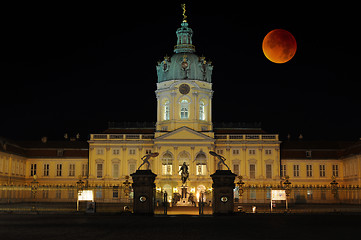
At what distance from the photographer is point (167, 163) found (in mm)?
82625

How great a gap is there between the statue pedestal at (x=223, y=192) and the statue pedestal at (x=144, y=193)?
14.1 feet

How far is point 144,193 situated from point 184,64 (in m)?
49.9

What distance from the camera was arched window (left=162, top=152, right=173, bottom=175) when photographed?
8238 centimetres

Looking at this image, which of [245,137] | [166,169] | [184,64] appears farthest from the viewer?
[245,137]

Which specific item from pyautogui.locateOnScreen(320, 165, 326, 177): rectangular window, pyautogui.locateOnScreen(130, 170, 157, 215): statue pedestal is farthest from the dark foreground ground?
pyautogui.locateOnScreen(320, 165, 326, 177): rectangular window

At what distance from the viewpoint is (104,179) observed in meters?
84.8

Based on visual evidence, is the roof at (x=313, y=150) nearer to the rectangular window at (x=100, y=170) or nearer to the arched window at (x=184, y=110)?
the arched window at (x=184, y=110)

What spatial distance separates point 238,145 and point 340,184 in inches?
687

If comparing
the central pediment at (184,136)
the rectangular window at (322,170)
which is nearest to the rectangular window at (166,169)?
the central pediment at (184,136)

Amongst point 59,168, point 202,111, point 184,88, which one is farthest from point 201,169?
point 59,168

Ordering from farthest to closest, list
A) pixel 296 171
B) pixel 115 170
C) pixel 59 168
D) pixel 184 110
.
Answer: pixel 59 168 < pixel 296 171 < pixel 184 110 < pixel 115 170

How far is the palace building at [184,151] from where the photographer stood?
82500 millimetres

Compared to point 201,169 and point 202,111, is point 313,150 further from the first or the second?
point 201,169

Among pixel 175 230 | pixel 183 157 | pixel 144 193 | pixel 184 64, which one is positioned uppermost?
pixel 184 64
